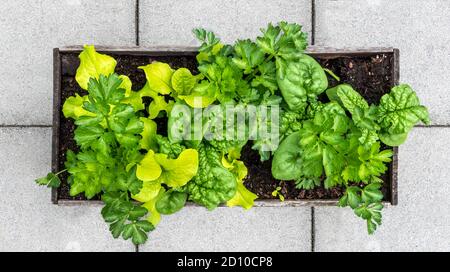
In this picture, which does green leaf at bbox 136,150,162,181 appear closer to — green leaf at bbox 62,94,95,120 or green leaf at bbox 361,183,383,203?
green leaf at bbox 62,94,95,120

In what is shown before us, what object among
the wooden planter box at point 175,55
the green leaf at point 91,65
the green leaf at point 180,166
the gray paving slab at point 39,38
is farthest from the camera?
the gray paving slab at point 39,38

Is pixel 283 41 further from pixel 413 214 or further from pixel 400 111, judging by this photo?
pixel 413 214

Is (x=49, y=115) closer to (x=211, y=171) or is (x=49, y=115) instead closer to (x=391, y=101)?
(x=211, y=171)

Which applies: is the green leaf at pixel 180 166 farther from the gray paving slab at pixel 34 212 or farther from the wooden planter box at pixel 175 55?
the gray paving slab at pixel 34 212

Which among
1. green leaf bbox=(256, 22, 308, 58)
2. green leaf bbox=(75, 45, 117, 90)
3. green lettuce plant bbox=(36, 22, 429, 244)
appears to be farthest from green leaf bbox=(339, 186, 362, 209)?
green leaf bbox=(75, 45, 117, 90)

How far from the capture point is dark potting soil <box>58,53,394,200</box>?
1.55 m

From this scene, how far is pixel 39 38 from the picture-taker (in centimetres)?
181

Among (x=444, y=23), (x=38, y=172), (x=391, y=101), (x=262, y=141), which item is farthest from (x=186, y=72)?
(x=444, y=23)

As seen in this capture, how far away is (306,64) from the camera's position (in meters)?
1.41

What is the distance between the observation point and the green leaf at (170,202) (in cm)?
143

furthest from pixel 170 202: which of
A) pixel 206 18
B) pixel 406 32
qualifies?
pixel 406 32

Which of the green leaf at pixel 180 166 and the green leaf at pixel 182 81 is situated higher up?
the green leaf at pixel 182 81

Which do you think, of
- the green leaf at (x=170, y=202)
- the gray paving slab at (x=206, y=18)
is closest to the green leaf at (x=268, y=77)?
the green leaf at (x=170, y=202)

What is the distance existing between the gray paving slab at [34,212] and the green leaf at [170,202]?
17.5 inches
